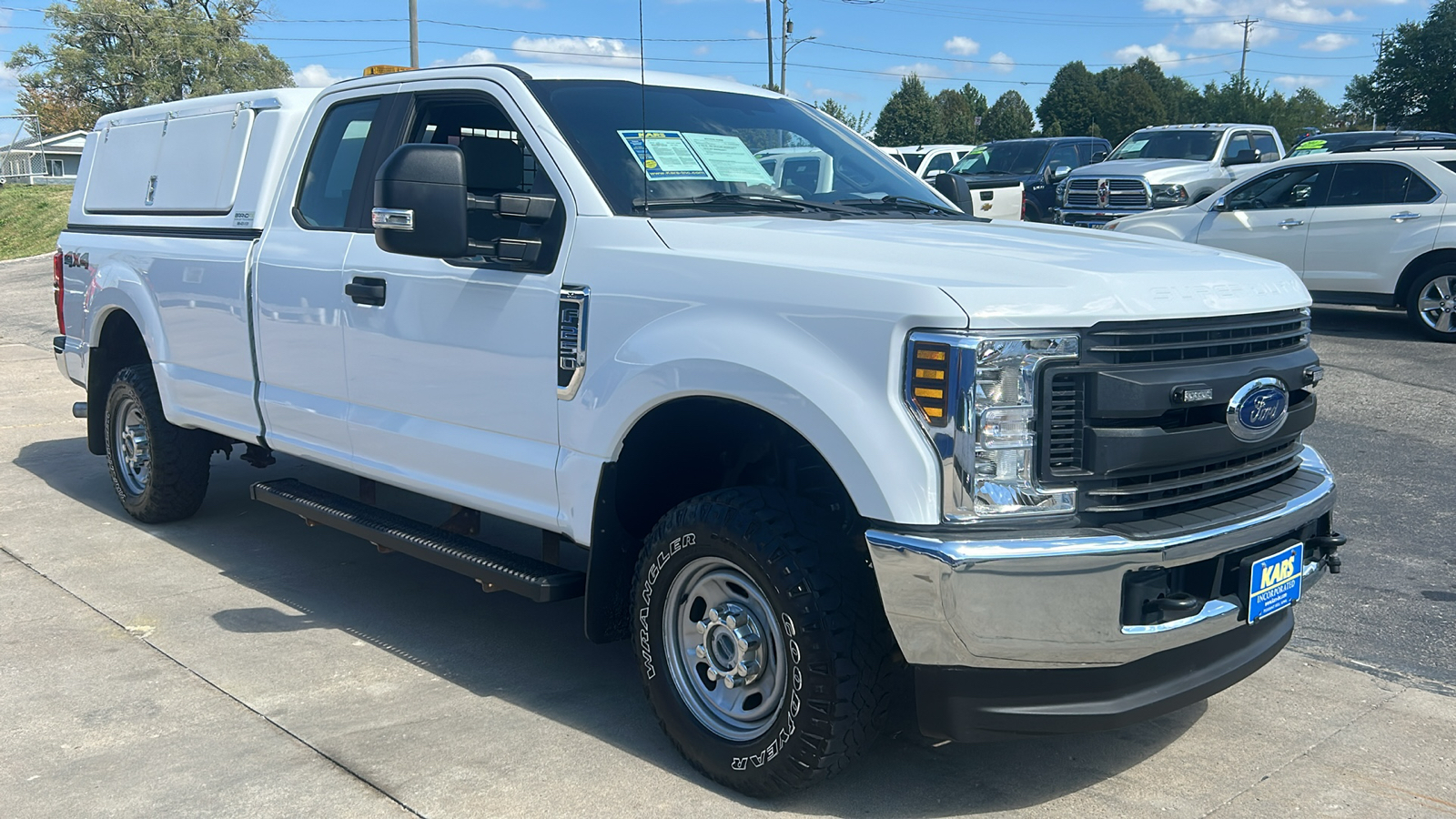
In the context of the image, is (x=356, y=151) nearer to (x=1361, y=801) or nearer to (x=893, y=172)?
(x=893, y=172)

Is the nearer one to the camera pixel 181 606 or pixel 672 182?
pixel 672 182

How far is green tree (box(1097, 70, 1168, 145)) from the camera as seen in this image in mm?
89062

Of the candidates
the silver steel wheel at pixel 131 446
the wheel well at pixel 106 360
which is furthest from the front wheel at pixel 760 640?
the wheel well at pixel 106 360

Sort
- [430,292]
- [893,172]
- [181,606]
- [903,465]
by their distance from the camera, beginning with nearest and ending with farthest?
[903,465]
[430,292]
[893,172]
[181,606]

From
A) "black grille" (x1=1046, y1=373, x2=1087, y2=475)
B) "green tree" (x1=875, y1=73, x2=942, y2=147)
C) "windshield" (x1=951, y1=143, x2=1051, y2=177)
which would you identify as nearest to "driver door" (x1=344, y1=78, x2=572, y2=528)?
"black grille" (x1=1046, y1=373, x2=1087, y2=475)

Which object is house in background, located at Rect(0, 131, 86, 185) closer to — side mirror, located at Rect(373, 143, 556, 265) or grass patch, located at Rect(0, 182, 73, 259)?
grass patch, located at Rect(0, 182, 73, 259)

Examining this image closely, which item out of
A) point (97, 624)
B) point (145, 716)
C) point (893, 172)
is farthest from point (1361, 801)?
point (97, 624)

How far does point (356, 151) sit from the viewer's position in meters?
4.97

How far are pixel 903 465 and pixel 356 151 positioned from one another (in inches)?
117

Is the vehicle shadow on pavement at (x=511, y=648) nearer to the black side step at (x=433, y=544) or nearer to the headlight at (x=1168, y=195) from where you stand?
the black side step at (x=433, y=544)

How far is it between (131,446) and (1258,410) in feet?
18.0

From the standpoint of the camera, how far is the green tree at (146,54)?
66.2 meters

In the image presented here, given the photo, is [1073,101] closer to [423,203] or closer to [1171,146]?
[1171,146]

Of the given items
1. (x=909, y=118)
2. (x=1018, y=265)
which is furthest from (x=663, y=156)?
(x=909, y=118)
